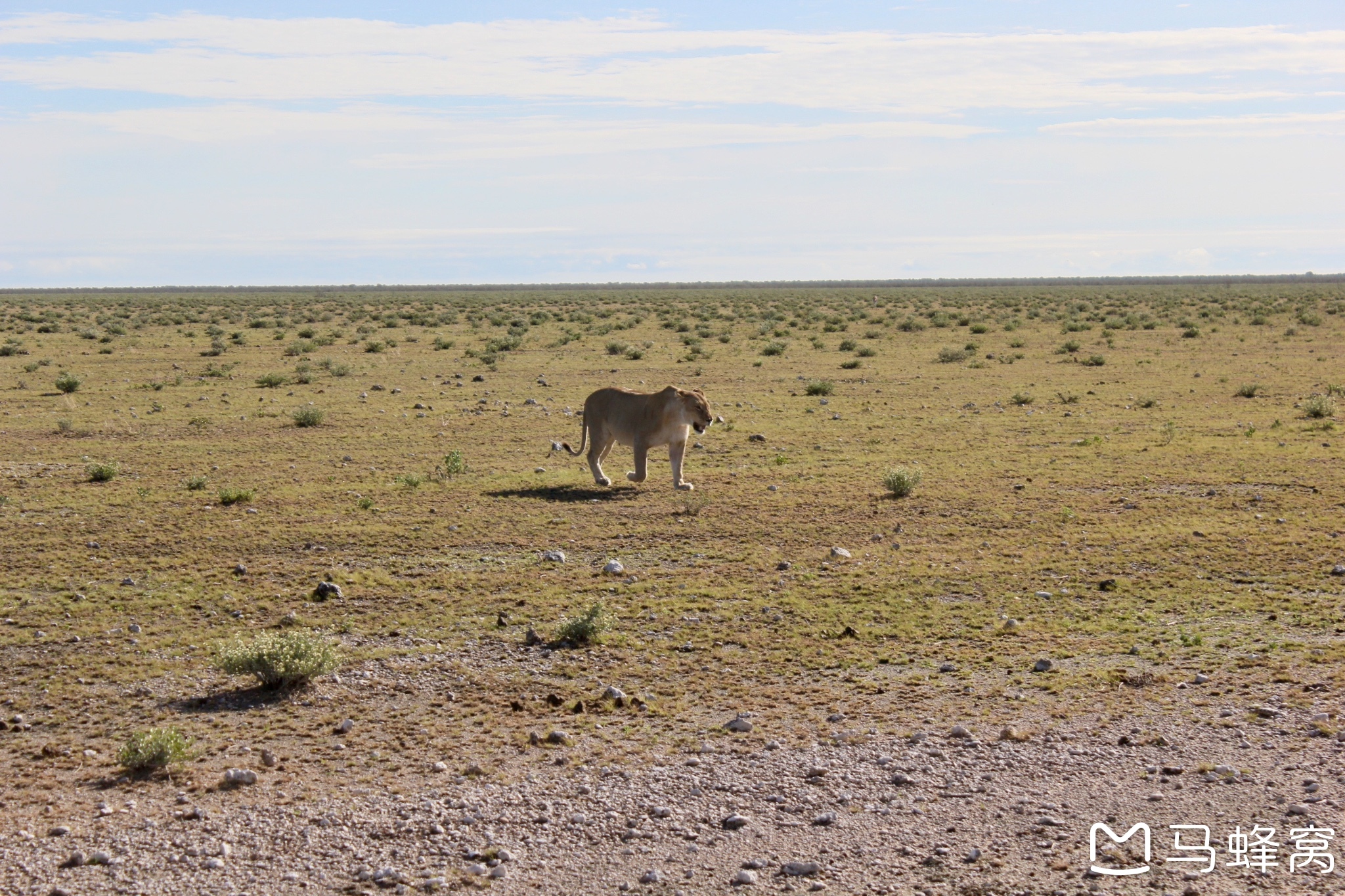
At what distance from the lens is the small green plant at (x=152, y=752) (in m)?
6.77

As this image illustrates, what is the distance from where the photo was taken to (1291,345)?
3772 cm

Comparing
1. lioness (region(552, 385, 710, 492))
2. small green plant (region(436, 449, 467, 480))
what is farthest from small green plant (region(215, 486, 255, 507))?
lioness (region(552, 385, 710, 492))

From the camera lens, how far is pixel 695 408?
14969 millimetres

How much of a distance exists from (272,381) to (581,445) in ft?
47.5

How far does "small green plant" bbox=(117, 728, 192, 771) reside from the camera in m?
6.77

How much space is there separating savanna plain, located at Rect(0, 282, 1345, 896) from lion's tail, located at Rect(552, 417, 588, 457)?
0.41 m

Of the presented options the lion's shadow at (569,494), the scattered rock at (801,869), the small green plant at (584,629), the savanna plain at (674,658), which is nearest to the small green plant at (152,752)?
the savanna plain at (674,658)

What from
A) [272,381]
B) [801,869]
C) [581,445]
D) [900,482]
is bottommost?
[801,869]

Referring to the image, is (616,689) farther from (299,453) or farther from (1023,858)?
(299,453)

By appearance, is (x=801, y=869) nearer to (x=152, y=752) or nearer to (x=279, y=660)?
(x=152, y=752)

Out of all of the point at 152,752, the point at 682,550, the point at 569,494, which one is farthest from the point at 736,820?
the point at 569,494

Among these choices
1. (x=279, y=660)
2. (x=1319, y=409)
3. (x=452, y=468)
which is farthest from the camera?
(x=1319, y=409)

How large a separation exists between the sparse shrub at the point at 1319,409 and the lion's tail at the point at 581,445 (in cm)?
1277

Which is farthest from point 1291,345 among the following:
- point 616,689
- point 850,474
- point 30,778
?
point 30,778
